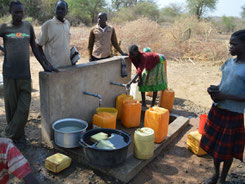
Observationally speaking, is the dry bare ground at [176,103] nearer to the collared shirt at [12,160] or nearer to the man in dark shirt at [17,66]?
the man in dark shirt at [17,66]

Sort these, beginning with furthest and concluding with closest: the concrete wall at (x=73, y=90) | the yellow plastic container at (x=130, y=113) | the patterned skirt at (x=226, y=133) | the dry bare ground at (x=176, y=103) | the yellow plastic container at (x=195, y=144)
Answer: the yellow plastic container at (x=130, y=113)
the yellow plastic container at (x=195, y=144)
the concrete wall at (x=73, y=90)
the dry bare ground at (x=176, y=103)
the patterned skirt at (x=226, y=133)

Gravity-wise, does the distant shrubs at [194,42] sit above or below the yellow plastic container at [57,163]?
above

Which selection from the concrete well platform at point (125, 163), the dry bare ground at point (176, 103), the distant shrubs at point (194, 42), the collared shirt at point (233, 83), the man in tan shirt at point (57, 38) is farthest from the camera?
the distant shrubs at point (194, 42)

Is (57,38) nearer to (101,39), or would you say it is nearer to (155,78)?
(101,39)

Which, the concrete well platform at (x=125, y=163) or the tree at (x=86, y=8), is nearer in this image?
the concrete well platform at (x=125, y=163)

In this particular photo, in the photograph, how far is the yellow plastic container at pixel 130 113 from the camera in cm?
410

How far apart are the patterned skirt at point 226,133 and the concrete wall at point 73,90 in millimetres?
1960

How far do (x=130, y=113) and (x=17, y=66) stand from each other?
193 cm

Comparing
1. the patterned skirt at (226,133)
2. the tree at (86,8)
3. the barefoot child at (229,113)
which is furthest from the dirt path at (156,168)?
the tree at (86,8)

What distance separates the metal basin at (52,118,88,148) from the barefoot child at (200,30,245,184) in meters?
1.60

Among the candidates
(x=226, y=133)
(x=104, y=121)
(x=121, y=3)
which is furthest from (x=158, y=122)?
(x=121, y=3)

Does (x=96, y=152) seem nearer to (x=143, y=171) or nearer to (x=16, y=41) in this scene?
(x=143, y=171)

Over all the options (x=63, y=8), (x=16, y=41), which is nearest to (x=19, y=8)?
(x=16, y=41)

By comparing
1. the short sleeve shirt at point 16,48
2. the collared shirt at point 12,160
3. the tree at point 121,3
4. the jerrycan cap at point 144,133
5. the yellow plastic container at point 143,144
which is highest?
the tree at point 121,3
